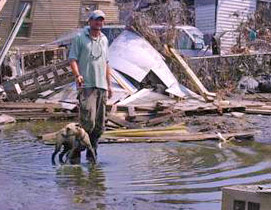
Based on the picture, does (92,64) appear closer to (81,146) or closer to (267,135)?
(81,146)

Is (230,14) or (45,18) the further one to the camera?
(230,14)

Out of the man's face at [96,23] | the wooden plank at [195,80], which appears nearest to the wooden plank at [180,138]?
the man's face at [96,23]

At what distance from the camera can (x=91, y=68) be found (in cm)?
891

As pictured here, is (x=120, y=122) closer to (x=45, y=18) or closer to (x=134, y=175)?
(x=134, y=175)

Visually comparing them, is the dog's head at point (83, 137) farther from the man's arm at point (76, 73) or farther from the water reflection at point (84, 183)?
the man's arm at point (76, 73)

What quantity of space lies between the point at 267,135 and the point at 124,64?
6.63 meters

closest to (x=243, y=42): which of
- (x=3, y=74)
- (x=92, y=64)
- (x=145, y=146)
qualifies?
(x=3, y=74)

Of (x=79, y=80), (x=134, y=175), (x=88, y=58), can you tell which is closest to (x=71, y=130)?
(x=79, y=80)

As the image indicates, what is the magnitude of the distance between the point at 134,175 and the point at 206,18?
28317 mm

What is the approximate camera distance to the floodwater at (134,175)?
6703mm

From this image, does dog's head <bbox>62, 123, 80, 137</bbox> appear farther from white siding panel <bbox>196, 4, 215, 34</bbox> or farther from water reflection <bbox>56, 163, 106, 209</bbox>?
white siding panel <bbox>196, 4, 215, 34</bbox>

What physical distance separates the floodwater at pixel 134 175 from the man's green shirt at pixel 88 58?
1.15 meters

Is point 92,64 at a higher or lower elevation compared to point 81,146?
higher

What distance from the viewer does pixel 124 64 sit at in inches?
727
